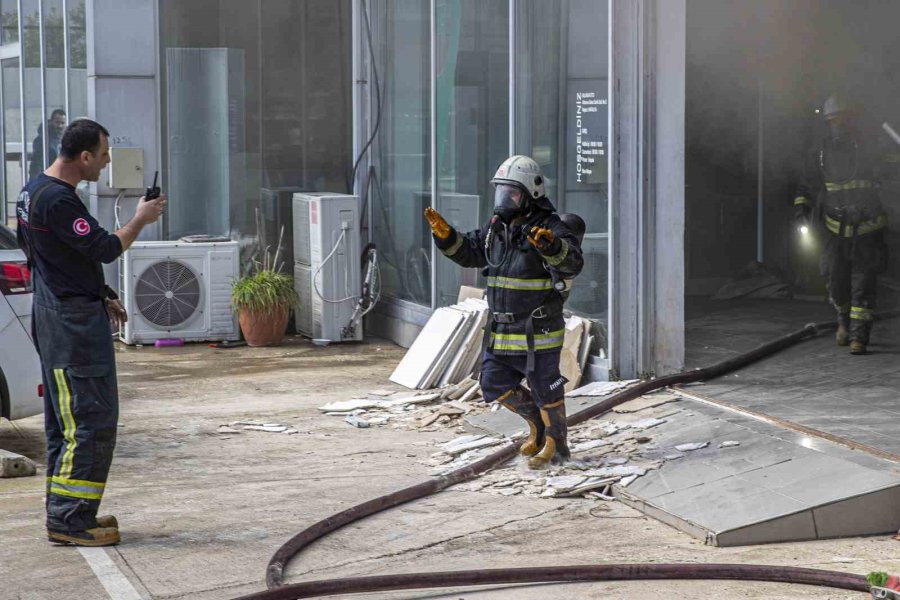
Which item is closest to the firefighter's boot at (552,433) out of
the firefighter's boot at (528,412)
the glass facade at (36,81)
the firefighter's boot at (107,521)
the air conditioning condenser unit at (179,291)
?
the firefighter's boot at (528,412)

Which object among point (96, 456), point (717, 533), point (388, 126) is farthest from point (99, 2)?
point (717, 533)

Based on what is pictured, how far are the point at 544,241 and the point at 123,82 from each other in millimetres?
7960

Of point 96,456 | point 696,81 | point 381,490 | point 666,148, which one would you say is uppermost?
point 696,81

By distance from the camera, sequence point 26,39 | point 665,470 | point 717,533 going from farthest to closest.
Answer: point 26,39
point 665,470
point 717,533

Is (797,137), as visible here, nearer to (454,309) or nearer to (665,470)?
(454,309)

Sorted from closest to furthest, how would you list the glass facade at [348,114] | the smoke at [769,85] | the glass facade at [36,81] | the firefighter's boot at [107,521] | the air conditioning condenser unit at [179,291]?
the firefighter's boot at [107,521] < the glass facade at [348,114] < the air conditioning condenser unit at [179,291] < the smoke at [769,85] < the glass facade at [36,81]

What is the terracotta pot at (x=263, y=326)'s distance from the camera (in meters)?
13.1

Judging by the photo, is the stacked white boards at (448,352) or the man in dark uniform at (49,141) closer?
the stacked white boards at (448,352)

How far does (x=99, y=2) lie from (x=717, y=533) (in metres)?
9.79

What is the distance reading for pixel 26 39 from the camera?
16688 millimetres

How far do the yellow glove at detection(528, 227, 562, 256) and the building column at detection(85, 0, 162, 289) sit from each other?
7.60m

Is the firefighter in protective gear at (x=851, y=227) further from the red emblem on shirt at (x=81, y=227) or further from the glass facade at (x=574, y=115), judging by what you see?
the red emblem on shirt at (x=81, y=227)

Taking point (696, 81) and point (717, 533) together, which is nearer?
point (717, 533)

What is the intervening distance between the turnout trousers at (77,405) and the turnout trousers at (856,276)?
20.0 feet
